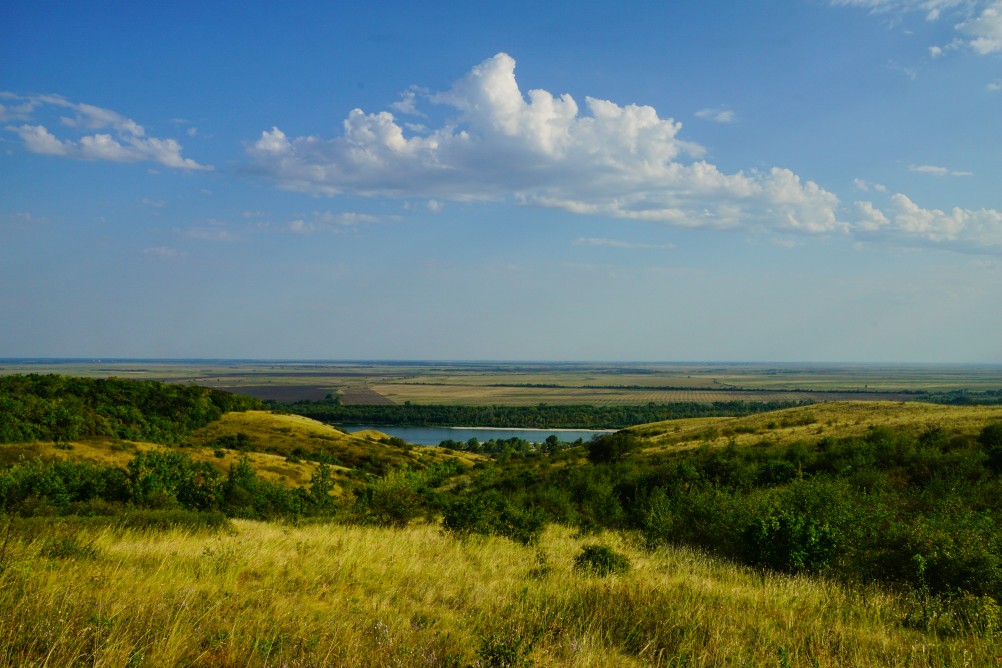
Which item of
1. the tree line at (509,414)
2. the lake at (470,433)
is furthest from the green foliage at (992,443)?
the tree line at (509,414)

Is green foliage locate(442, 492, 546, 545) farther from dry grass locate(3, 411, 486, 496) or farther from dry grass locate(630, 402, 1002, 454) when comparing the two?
dry grass locate(3, 411, 486, 496)

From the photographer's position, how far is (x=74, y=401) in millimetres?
72688

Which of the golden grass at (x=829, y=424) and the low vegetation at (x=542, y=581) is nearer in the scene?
the low vegetation at (x=542, y=581)

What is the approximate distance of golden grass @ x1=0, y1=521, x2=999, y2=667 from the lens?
187 inches

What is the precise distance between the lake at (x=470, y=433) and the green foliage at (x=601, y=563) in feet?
392

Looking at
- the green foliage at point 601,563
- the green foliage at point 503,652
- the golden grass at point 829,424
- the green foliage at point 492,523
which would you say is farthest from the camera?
the golden grass at point 829,424

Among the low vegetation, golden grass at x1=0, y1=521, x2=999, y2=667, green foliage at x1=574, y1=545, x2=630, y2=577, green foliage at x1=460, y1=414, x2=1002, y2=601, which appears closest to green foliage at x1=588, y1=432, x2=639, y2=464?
green foliage at x1=460, y1=414, x2=1002, y2=601

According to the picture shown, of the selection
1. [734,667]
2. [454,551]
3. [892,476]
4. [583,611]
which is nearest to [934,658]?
[734,667]

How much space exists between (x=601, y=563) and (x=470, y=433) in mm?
142453

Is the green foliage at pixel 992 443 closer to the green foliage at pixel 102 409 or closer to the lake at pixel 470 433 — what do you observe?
the green foliage at pixel 102 409

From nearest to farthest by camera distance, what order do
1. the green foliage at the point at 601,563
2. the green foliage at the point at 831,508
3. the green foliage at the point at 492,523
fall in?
the green foliage at the point at 831,508 < the green foliage at the point at 601,563 < the green foliage at the point at 492,523

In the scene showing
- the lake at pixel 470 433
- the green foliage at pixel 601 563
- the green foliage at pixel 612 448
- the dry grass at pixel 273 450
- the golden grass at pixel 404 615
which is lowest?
the lake at pixel 470 433

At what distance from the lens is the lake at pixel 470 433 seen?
436 ft

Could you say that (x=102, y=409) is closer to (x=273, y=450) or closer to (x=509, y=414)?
(x=273, y=450)
